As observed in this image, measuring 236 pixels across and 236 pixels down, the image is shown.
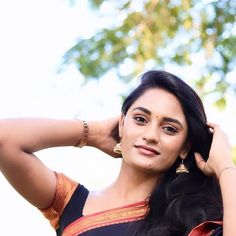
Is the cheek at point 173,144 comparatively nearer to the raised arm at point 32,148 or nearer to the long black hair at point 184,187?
the long black hair at point 184,187

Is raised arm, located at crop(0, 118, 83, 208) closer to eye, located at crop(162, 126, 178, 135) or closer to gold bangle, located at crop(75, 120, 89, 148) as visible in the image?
gold bangle, located at crop(75, 120, 89, 148)

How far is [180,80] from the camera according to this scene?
104 inches

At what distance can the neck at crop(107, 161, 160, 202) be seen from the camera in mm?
2629

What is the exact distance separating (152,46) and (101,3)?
49 centimetres

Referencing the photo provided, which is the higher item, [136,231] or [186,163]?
[186,163]

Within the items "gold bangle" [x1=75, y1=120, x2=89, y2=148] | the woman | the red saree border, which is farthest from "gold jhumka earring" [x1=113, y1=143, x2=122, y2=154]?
the red saree border

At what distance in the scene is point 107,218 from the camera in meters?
2.55

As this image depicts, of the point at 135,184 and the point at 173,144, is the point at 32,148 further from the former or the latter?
the point at 173,144

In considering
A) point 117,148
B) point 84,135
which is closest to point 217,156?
point 117,148

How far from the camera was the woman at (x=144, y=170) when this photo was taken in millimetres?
2520

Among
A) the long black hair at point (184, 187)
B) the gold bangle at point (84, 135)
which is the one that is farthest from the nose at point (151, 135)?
the gold bangle at point (84, 135)

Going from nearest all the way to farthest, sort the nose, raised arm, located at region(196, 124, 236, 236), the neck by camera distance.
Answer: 1. raised arm, located at region(196, 124, 236, 236)
2. the nose
3. the neck

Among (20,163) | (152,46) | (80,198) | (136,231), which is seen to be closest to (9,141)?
(20,163)

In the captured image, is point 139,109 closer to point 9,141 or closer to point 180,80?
point 180,80
